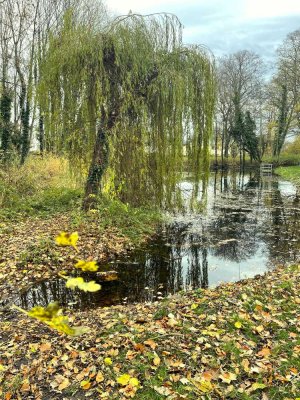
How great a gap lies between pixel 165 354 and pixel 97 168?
234 inches

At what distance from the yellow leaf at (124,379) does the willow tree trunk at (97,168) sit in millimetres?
5895

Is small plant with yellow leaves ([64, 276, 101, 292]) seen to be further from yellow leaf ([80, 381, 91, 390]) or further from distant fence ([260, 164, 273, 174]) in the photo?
distant fence ([260, 164, 273, 174])

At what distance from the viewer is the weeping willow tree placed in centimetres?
712

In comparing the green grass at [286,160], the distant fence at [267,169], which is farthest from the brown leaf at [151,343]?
the green grass at [286,160]

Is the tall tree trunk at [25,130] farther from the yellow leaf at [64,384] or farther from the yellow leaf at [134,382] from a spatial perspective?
the yellow leaf at [134,382]

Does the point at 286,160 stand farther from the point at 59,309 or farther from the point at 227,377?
the point at 59,309

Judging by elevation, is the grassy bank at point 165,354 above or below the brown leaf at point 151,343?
Result: below

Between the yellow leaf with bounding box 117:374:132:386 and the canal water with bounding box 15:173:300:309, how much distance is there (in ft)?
7.13

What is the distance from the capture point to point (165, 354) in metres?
3.09

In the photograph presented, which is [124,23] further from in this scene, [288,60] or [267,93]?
[267,93]

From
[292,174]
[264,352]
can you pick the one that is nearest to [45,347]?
[264,352]

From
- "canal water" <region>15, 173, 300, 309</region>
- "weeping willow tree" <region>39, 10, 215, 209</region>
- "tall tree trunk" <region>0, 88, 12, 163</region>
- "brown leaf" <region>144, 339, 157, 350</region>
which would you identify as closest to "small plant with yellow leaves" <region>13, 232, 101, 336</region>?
"brown leaf" <region>144, 339, 157, 350</region>

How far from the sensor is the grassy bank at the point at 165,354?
8.86 feet

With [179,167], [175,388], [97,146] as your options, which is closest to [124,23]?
[97,146]
